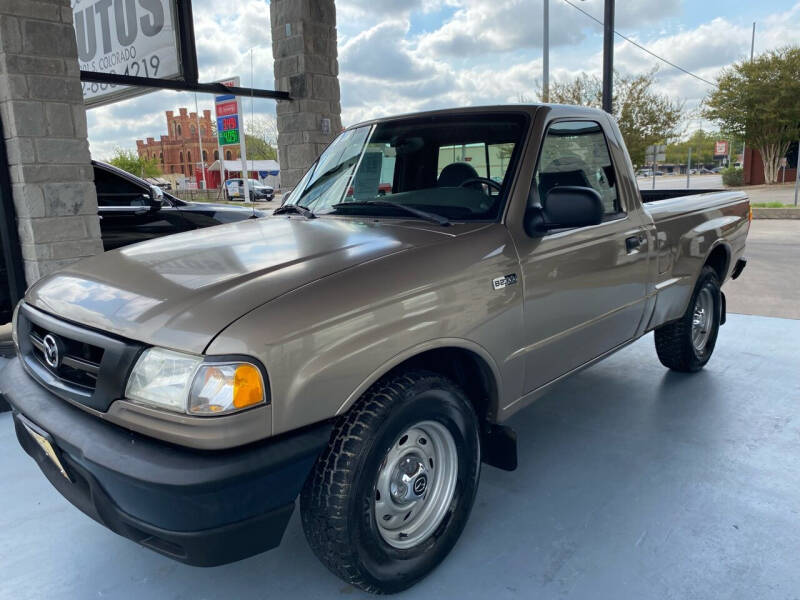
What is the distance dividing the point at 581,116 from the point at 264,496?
103 inches

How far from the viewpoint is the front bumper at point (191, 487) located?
5.73ft

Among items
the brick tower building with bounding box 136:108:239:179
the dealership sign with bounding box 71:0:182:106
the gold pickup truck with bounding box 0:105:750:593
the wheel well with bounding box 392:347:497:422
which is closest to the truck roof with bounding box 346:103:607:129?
the gold pickup truck with bounding box 0:105:750:593

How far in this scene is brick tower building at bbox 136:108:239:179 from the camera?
8238 centimetres

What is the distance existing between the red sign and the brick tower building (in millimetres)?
73395

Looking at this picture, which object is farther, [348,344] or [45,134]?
[45,134]

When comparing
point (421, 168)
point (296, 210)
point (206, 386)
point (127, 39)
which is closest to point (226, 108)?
point (127, 39)

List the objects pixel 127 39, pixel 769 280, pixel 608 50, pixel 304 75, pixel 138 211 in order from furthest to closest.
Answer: pixel 608 50, pixel 769 280, pixel 127 39, pixel 304 75, pixel 138 211

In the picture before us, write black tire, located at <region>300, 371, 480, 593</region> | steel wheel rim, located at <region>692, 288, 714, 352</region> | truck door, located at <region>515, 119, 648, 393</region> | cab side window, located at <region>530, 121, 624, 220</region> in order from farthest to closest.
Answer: steel wheel rim, located at <region>692, 288, 714, 352</region> < cab side window, located at <region>530, 121, 624, 220</region> < truck door, located at <region>515, 119, 648, 393</region> < black tire, located at <region>300, 371, 480, 593</region>

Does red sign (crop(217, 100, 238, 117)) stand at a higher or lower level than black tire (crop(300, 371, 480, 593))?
higher

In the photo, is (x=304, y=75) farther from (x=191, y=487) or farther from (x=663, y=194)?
(x=191, y=487)

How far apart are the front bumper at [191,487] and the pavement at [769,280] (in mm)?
6562

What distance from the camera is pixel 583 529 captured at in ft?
8.89

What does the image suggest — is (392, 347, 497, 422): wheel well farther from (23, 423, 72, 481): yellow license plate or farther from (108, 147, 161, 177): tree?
(108, 147, 161, 177): tree

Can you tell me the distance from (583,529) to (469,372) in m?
0.87
